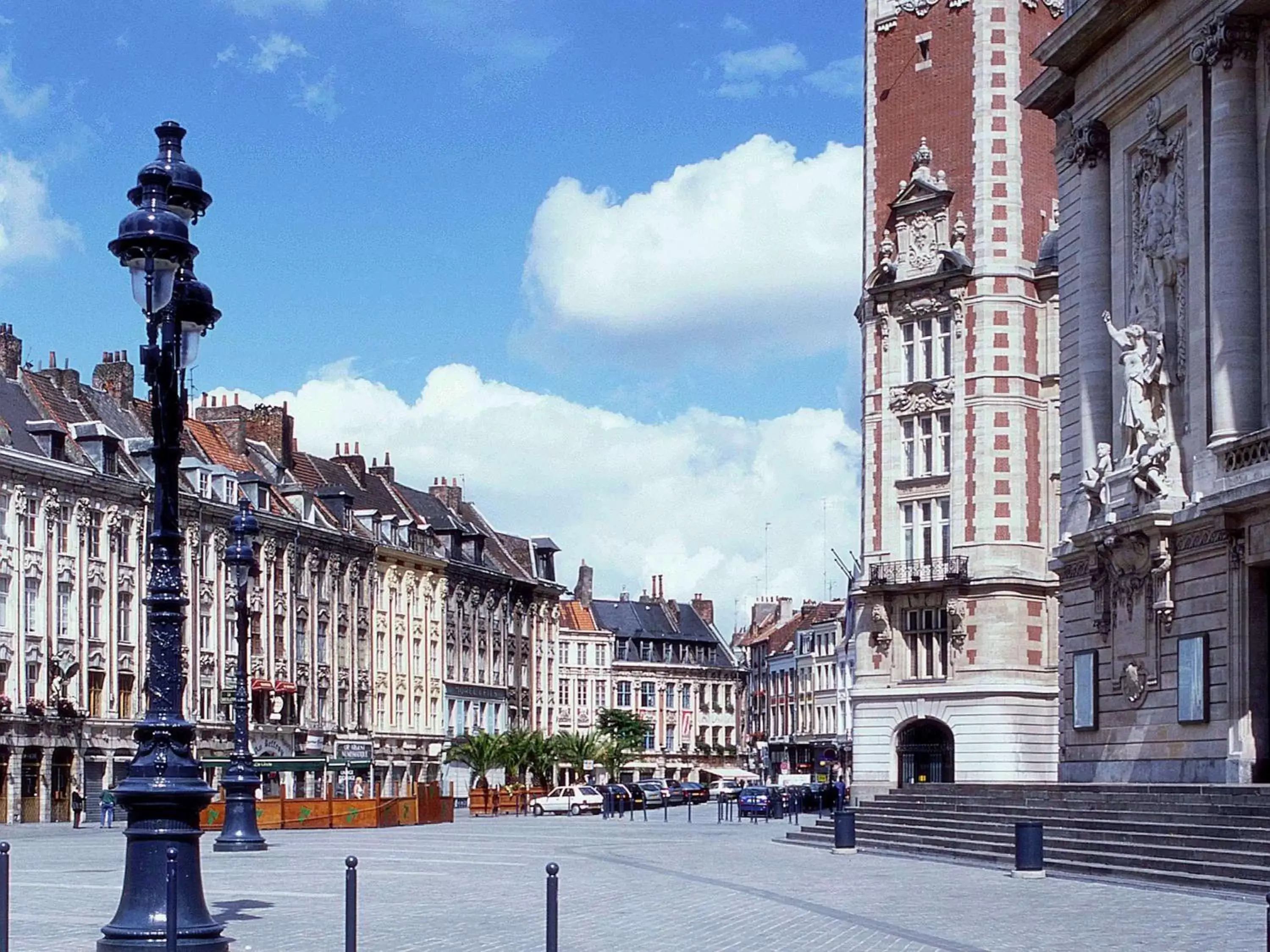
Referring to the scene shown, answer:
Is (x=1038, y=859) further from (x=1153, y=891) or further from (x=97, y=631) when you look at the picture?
(x=97, y=631)

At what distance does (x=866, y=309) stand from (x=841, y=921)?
4214 centimetres

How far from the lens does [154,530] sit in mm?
17344

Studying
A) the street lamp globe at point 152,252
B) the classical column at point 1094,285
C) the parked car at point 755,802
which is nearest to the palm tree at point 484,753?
the parked car at point 755,802

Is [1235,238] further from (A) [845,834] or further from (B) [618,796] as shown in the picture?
(B) [618,796]

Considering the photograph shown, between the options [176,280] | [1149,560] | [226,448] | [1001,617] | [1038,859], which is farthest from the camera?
[226,448]

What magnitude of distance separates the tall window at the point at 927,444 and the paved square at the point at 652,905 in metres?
22.4

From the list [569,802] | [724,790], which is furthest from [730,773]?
[569,802]

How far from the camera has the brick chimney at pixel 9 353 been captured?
74438 mm

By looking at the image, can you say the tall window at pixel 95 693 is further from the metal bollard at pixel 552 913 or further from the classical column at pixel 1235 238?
the metal bollard at pixel 552 913

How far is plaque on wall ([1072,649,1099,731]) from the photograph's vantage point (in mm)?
37875

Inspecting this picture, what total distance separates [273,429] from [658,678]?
204 ft

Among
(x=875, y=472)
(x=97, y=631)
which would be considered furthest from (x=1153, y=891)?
(x=97, y=631)

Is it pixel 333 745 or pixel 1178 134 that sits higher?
pixel 1178 134

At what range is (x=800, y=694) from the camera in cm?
14588
